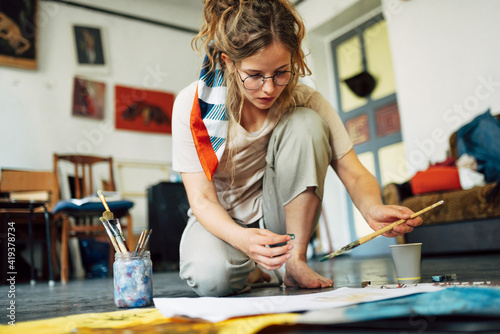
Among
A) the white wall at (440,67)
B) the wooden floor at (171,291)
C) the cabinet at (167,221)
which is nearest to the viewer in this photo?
the wooden floor at (171,291)

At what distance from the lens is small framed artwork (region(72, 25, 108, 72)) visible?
437 cm

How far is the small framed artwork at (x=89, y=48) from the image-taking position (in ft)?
14.3

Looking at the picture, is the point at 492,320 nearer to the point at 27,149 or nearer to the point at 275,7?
the point at 275,7

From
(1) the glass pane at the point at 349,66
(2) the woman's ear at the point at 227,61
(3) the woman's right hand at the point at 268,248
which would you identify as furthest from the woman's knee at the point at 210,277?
(1) the glass pane at the point at 349,66

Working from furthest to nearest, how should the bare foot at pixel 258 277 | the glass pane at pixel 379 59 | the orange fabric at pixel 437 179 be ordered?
the glass pane at pixel 379 59 → the orange fabric at pixel 437 179 → the bare foot at pixel 258 277

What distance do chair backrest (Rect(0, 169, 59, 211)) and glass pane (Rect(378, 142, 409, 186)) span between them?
10.3 feet

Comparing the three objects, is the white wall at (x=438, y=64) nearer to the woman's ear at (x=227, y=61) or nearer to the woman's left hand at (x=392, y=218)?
the woman's left hand at (x=392, y=218)

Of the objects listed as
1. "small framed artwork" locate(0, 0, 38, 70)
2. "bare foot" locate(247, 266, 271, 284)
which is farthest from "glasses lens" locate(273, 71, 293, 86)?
"small framed artwork" locate(0, 0, 38, 70)

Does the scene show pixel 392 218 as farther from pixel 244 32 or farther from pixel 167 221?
pixel 167 221

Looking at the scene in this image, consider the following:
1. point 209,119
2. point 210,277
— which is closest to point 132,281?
point 210,277

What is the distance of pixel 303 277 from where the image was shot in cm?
107

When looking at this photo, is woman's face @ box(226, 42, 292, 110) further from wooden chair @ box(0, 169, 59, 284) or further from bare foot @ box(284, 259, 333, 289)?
wooden chair @ box(0, 169, 59, 284)

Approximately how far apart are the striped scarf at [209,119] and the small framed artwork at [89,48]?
3725mm

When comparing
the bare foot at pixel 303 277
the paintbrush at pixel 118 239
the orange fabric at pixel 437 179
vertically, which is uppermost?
the orange fabric at pixel 437 179
